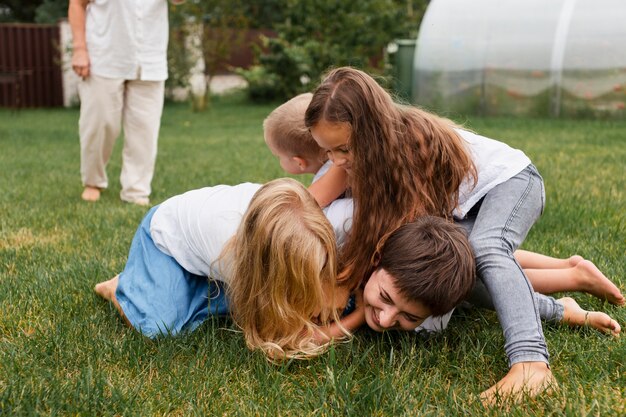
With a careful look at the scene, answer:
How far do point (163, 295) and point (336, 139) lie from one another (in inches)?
33.9

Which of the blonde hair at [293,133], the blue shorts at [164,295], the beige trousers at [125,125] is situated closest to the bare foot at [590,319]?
the blue shorts at [164,295]

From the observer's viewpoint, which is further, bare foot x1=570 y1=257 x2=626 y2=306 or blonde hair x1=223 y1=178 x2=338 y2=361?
bare foot x1=570 y1=257 x2=626 y2=306

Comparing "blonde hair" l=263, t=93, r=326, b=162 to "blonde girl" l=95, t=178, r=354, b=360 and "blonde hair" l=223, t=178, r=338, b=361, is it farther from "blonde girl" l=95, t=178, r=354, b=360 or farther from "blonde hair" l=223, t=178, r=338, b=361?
"blonde hair" l=223, t=178, r=338, b=361

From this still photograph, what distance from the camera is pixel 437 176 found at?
8.94 feet

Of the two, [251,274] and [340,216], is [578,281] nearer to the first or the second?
[340,216]

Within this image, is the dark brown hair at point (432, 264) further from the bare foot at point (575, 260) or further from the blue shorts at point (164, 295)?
the bare foot at point (575, 260)

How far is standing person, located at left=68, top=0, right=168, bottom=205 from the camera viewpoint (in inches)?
210

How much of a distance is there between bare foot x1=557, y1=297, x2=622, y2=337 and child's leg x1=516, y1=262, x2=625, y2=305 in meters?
0.19

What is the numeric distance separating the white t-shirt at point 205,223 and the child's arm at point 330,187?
3 centimetres

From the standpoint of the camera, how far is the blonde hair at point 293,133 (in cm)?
329

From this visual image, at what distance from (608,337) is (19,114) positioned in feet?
46.1

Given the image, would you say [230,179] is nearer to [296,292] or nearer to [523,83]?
[296,292]

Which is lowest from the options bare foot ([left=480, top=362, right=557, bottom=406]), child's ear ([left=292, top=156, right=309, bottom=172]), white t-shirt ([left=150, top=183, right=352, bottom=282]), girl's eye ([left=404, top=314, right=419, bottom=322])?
bare foot ([left=480, top=362, right=557, bottom=406])

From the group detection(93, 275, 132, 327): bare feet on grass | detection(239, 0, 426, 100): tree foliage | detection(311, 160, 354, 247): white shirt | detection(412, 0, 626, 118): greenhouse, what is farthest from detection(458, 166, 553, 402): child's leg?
detection(239, 0, 426, 100): tree foliage
